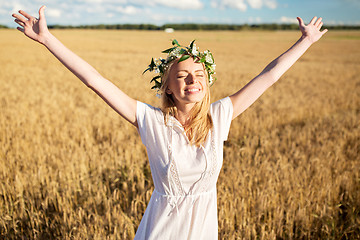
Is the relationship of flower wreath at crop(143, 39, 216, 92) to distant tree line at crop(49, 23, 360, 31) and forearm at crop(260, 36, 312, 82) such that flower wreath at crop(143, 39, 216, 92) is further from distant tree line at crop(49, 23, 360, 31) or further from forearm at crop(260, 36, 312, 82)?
distant tree line at crop(49, 23, 360, 31)

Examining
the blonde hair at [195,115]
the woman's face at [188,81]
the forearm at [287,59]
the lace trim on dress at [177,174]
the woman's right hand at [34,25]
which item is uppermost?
the woman's right hand at [34,25]

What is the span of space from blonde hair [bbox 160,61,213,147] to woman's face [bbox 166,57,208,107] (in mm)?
47

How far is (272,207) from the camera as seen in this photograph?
106 inches

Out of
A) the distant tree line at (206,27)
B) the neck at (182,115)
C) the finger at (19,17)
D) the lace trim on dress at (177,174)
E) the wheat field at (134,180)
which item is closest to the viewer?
the finger at (19,17)

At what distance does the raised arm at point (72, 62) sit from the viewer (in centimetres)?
132

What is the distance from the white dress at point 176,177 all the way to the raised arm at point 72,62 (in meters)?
0.09

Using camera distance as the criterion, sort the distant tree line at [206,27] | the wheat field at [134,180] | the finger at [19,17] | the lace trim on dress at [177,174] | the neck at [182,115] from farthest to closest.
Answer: the distant tree line at [206,27] → the wheat field at [134,180] → the neck at [182,115] → the lace trim on dress at [177,174] → the finger at [19,17]

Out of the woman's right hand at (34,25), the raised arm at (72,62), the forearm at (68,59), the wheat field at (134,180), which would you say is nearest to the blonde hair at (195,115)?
the raised arm at (72,62)

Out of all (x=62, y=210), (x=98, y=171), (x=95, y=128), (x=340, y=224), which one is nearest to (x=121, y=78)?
(x=95, y=128)

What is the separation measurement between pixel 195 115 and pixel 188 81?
0.20 m

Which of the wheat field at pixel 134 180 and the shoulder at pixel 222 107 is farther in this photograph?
the wheat field at pixel 134 180

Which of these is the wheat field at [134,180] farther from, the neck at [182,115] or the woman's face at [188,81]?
the woman's face at [188,81]

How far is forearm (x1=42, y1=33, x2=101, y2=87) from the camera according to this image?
1.33 meters

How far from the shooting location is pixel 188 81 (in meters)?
1.48
